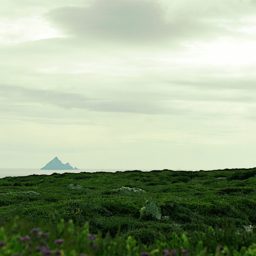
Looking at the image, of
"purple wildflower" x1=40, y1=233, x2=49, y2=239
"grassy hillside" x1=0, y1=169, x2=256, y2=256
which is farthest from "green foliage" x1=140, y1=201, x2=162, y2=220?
"purple wildflower" x1=40, y1=233, x2=49, y2=239

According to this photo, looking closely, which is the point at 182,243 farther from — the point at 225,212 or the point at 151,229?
the point at 225,212

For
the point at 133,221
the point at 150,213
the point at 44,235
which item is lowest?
the point at 133,221

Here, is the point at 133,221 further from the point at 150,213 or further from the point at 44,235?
the point at 44,235

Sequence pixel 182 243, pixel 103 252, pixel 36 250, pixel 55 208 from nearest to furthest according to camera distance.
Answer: pixel 36 250, pixel 103 252, pixel 182 243, pixel 55 208

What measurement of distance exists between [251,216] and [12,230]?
20.8 meters

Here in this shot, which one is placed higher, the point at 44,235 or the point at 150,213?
the point at 44,235

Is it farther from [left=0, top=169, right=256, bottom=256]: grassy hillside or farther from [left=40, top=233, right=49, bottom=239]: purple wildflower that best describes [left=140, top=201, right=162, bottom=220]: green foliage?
[left=40, top=233, right=49, bottom=239]: purple wildflower

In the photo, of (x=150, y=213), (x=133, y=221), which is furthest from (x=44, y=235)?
(x=150, y=213)

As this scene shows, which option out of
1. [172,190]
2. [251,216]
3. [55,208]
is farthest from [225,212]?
[172,190]

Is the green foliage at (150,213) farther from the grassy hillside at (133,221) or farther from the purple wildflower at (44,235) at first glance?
the purple wildflower at (44,235)

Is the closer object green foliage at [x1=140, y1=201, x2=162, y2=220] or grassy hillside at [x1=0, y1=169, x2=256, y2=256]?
grassy hillside at [x1=0, y1=169, x2=256, y2=256]

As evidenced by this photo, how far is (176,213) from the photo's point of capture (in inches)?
989

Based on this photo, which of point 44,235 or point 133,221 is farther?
point 133,221

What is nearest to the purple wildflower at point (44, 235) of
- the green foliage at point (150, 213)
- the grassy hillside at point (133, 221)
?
the grassy hillside at point (133, 221)
